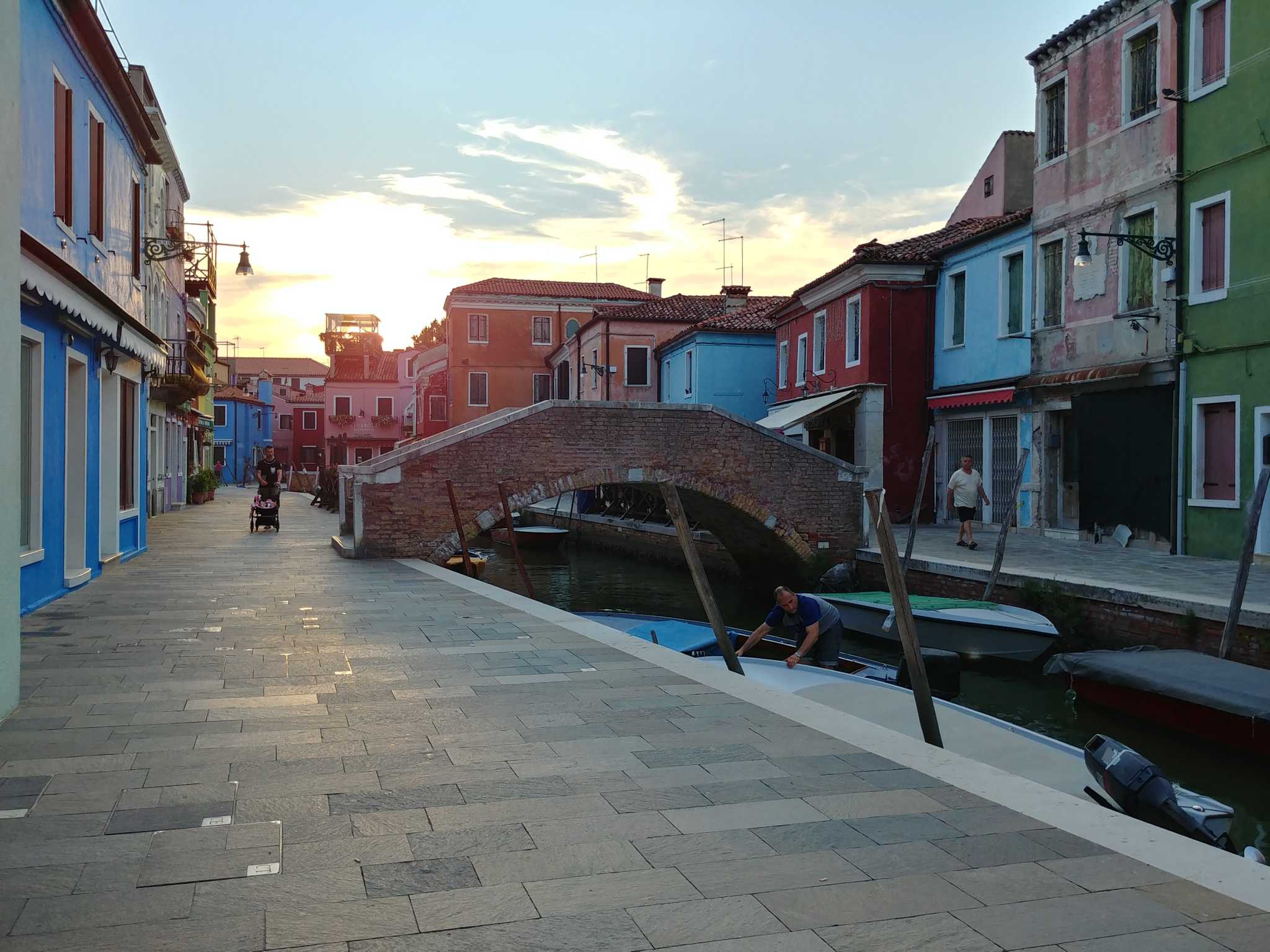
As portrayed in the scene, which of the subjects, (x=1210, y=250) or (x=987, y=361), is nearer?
(x=1210, y=250)

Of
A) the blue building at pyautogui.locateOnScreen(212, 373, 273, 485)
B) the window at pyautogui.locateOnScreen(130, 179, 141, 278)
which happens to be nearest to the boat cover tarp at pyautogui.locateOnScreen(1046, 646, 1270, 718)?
the window at pyautogui.locateOnScreen(130, 179, 141, 278)

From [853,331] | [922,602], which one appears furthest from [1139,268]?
[853,331]

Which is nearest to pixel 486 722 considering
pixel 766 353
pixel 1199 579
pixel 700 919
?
pixel 700 919

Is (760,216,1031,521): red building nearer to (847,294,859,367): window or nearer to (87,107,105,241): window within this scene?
(847,294,859,367): window

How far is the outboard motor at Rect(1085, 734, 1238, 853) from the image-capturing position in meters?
5.17

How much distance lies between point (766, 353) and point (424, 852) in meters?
28.4

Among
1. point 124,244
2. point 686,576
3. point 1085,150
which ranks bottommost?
point 686,576

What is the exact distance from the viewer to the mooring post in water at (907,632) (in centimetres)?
666

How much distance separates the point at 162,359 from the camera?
14.1m

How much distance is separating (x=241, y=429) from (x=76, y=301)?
59.6 m

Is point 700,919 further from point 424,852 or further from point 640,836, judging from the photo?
point 424,852

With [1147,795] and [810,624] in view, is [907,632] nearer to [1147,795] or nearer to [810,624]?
[1147,795]

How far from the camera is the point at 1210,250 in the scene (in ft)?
47.3

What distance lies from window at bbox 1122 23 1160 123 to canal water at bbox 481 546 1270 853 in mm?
8591
